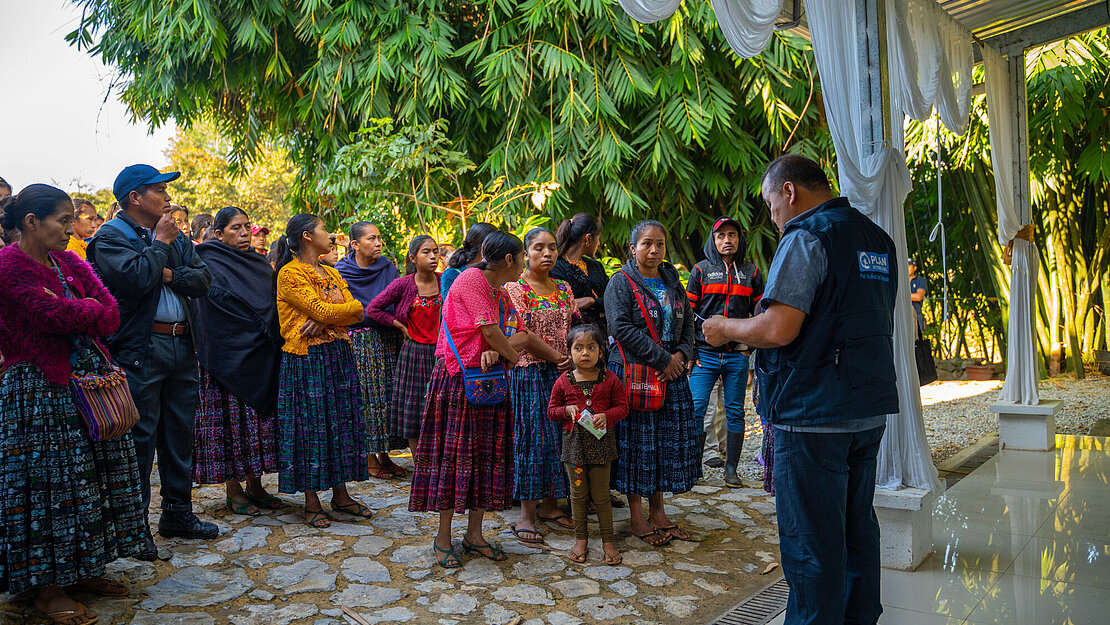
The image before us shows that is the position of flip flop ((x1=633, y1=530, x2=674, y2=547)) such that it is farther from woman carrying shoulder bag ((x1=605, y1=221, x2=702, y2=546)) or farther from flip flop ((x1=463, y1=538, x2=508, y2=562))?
flip flop ((x1=463, y1=538, x2=508, y2=562))

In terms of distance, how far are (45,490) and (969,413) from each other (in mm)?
7567

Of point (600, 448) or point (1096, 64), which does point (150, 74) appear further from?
point (1096, 64)

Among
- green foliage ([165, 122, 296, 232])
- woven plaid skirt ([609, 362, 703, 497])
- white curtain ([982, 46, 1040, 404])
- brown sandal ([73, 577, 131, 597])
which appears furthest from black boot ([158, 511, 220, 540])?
green foliage ([165, 122, 296, 232])

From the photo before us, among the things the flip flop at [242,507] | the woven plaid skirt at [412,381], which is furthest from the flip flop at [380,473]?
the flip flop at [242,507]

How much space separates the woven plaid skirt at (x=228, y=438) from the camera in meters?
4.16

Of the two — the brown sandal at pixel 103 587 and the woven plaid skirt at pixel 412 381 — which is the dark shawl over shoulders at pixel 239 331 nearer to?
the woven plaid skirt at pixel 412 381

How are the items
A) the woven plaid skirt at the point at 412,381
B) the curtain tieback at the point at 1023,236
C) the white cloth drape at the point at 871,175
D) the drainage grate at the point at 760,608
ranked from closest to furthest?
the drainage grate at the point at 760,608, the white cloth drape at the point at 871,175, the woven plaid skirt at the point at 412,381, the curtain tieback at the point at 1023,236

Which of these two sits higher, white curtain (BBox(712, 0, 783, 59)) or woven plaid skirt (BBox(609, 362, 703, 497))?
white curtain (BBox(712, 0, 783, 59))

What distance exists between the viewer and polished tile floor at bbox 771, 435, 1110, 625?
2.97 metres

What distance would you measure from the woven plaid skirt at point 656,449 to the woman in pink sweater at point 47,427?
220 centimetres

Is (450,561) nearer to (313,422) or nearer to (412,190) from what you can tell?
(313,422)

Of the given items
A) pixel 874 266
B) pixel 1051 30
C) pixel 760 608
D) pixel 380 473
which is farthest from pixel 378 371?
pixel 1051 30

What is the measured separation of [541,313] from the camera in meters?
3.89

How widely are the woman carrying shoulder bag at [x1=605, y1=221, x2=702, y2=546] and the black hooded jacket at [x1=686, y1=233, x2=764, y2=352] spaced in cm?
65
